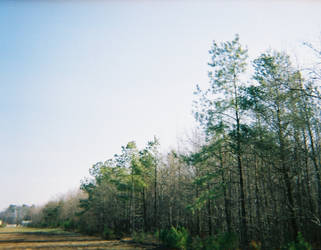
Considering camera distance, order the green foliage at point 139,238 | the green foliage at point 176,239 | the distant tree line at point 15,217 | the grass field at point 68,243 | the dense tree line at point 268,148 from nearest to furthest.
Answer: the dense tree line at point 268,148 → the green foliage at point 176,239 → the grass field at point 68,243 → the green foliage at point 139,238 → the distant tree line at point 15,217

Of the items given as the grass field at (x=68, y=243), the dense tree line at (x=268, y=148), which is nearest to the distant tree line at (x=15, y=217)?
the grass field at (x=68, y=243)

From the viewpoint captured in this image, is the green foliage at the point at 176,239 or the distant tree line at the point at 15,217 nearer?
the green foliage at the point at 176,239

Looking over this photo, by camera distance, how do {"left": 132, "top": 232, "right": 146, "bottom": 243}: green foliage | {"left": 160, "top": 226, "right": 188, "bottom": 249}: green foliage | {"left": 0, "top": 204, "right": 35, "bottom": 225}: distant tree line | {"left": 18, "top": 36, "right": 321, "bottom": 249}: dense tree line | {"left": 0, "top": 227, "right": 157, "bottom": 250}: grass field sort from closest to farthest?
{"left": 18, "top": 36, "right": 321, "bottom": 249}: dense tree line, {"left": 160, "top": 226, "right": 188, "bottom": 249}: green foliage, {"left": 0, "top": 227, "right": 157, "bottom": 250}: grass field, {"left": 132, "top": 232, "right": 146, "bottom": 243}: green foliage, {"left": 0, "top": 204, "right": 35, "bottom": 225}: distant tree line

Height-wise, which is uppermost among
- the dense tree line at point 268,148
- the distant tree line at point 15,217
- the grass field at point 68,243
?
the dense tree line at point 268,148

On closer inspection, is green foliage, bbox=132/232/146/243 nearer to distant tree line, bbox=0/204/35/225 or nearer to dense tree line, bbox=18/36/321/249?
dense tree line, bbox=18/36/321/249

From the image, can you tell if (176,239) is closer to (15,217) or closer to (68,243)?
(68,243)

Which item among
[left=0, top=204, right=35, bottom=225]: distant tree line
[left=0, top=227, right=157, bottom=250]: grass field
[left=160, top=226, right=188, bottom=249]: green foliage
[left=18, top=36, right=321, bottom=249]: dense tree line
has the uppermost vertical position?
[left=18, top=36, right=321, bottom=249]: dense tree line

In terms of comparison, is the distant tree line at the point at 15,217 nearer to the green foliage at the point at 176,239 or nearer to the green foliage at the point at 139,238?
the green foliage at the point at 139,238

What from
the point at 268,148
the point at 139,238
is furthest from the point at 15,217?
the point at 268,148

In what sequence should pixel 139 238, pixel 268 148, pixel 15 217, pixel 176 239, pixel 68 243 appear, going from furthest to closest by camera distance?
pixel 15 217
pixel 68 243
pixel 139 238
pixel 176 239
pixel 268 148

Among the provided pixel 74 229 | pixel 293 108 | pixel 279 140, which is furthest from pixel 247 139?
pixel 74 229

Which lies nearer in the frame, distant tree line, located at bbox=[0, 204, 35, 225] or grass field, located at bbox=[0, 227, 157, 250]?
grass field, located at bbox=[0, 227, 157, 250]

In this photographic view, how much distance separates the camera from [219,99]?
14852mm

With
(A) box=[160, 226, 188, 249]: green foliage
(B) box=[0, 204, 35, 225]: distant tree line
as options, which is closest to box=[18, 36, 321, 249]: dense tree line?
(A) box=[160, 226, 188, 249]: green foliage
